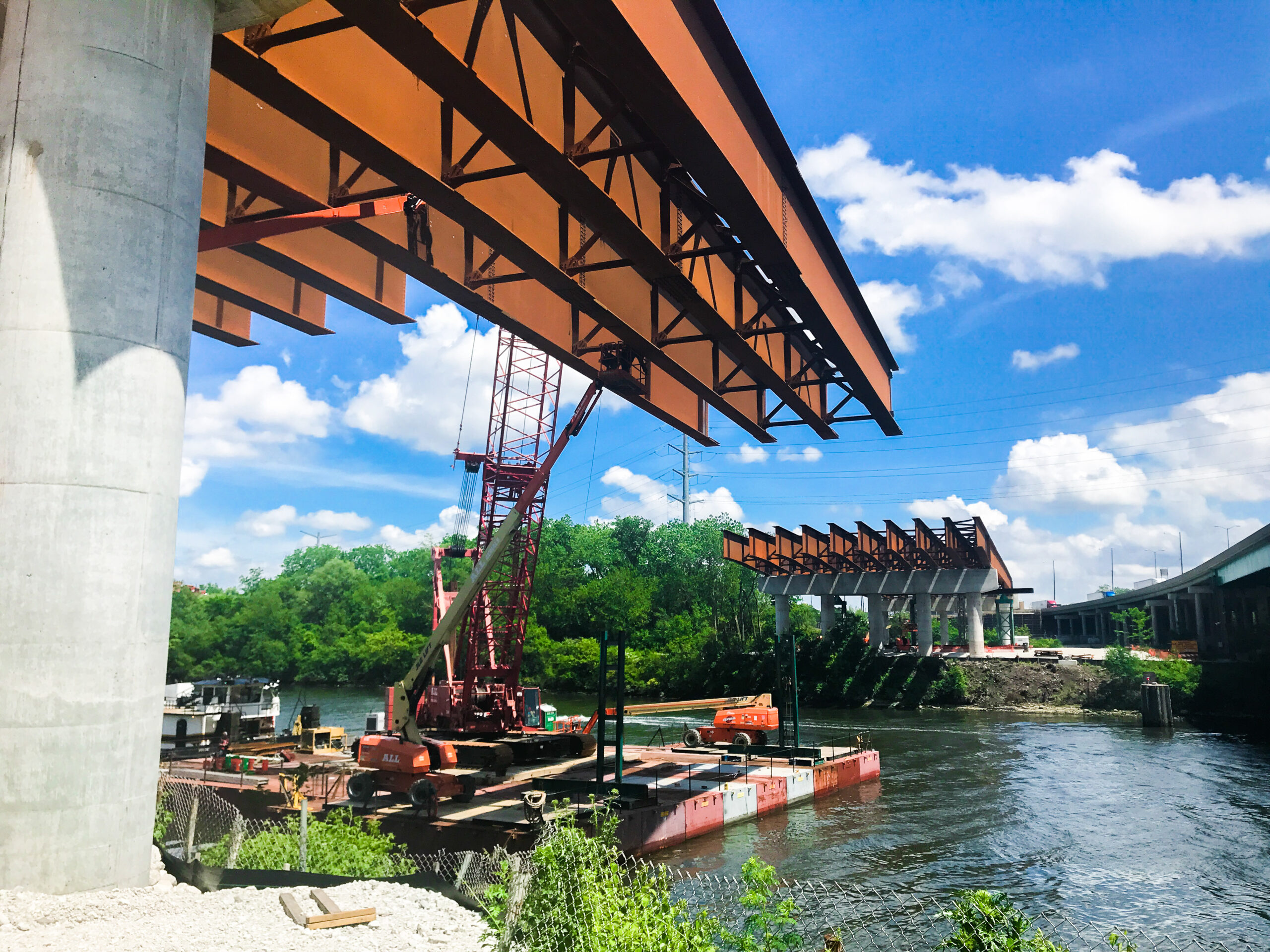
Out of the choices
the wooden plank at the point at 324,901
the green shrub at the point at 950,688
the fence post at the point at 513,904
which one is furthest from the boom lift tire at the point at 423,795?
the green shrub at the point at 950,688

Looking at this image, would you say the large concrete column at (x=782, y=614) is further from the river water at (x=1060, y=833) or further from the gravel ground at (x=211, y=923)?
the gravel ground at (x=211, y=923)

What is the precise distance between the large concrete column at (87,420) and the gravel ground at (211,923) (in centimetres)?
25

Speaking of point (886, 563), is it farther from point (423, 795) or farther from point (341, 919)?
point (341, 919)

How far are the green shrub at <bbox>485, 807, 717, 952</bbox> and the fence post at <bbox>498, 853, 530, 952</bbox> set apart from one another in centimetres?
2

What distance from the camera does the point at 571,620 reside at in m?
103

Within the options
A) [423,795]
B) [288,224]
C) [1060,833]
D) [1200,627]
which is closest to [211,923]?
[288,224]

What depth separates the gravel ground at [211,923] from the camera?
6.55 meters

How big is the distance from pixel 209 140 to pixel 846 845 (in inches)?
889

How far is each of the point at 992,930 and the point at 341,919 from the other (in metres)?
5.33

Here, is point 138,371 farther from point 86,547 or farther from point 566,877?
point 566,877

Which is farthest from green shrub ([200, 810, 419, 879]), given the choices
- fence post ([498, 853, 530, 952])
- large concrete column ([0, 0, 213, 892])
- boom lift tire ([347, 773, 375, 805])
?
boom lift tire ([347, 773, 375, 805])

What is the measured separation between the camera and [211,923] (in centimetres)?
713

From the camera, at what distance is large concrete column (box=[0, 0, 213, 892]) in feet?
22.7

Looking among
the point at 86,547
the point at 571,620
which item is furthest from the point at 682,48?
the point at 571,620
